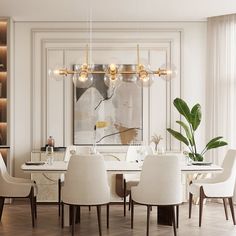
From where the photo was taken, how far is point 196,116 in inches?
279

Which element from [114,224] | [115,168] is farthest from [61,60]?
[114,224]

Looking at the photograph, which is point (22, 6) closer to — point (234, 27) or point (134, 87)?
point (134, 87)

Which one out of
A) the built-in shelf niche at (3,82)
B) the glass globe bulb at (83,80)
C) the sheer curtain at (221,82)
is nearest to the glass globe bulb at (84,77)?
the glass globe bulb at (83,80)

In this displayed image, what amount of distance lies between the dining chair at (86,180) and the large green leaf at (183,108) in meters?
2.37

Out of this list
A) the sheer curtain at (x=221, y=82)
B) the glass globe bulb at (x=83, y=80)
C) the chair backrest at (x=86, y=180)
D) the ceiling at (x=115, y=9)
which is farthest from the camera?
the sheer curtain at (x=221, y=82)

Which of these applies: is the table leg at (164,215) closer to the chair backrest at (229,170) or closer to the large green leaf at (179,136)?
the chair backrest at (229,170)

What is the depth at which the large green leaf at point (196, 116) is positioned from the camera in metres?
7.06

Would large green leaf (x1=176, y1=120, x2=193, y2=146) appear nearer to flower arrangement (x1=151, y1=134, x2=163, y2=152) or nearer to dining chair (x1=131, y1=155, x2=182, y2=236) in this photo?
flower arrangement (x1=151, y1=134, x2=163, y2=152)

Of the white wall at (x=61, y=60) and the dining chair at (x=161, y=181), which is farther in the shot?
the white wall at (x=61, y=60)

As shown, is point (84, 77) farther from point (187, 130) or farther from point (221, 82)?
point (221, 82)

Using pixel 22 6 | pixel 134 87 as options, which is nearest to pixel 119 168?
pixel 134 87

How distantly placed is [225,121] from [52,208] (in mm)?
2842

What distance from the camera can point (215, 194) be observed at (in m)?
5.62

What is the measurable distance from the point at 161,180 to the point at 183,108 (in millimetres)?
2262
